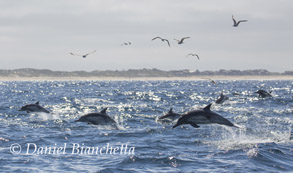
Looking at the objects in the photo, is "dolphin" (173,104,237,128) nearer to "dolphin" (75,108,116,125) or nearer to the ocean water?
the ocean water

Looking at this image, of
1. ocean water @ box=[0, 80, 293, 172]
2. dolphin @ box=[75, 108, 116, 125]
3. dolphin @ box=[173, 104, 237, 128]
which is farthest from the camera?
dolphin @ box=[75, 108, 116, 125]

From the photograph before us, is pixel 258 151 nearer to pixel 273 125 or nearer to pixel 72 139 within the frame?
pixel 72 139

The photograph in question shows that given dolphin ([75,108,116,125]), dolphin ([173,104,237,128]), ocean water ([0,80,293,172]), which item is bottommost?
ocean water ([0,80,293,172])

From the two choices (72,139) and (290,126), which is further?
(290,126)

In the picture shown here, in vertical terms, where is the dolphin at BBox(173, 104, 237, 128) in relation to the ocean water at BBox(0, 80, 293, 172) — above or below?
above

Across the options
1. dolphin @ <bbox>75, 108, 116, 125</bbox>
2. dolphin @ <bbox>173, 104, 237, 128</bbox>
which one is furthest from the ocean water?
dolphin @ <bbox>173, 104, 237, 128</bbox>

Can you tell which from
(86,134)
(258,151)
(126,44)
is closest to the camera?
(258,151)

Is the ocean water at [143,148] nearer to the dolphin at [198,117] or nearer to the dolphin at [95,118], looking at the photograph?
the dolphin at [95,118]

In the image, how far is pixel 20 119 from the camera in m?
30.8

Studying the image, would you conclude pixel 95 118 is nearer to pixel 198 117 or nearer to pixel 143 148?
pixel 143 148

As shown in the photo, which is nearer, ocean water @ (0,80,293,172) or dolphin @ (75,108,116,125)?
ocean water @ (0,80,293,172)

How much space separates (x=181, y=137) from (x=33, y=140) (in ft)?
22.6

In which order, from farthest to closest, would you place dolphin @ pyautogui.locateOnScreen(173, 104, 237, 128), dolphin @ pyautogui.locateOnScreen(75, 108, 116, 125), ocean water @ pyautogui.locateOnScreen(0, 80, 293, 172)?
dolphin @ pyautogui.locateOnScreen(75, 108, 116, 125)
dolphin @ pyautogui.locateOnScreen(173, 104, 237, 128)
ocean water @ pyautogui.locateOnScreen(0, 80, 293, 172)

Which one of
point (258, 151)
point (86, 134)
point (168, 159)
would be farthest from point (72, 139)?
point (258, 151)
